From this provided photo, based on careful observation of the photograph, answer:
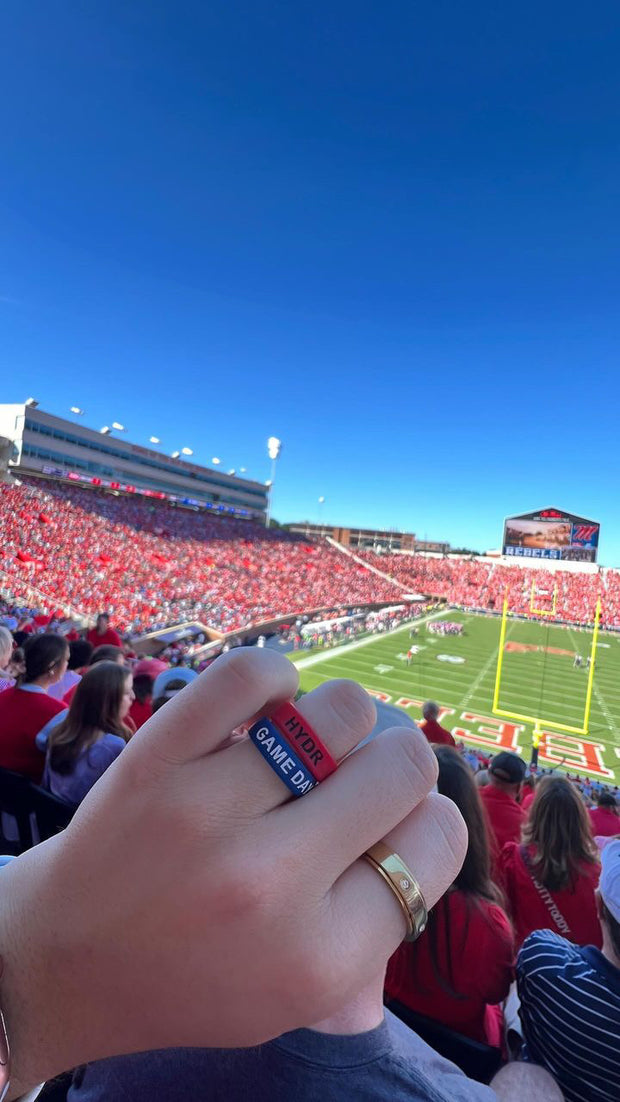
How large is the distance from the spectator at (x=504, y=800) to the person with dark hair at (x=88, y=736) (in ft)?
8.29

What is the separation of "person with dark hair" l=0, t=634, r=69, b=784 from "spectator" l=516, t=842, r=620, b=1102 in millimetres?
2424

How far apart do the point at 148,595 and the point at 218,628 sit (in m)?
4.50

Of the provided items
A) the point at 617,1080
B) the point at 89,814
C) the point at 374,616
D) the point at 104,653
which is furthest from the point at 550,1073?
the point at 374,616

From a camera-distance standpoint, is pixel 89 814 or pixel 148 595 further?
pixel 148 595

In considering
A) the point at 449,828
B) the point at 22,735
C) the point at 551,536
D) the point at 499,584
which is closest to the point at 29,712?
the point at 22,735

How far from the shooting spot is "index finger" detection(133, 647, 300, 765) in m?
0.61

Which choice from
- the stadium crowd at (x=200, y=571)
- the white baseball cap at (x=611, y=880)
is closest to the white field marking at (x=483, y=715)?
the stadium crowd at (x=200, y=571)

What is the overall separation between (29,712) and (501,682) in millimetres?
22921

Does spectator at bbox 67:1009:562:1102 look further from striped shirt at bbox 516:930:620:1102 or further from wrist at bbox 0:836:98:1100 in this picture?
striped shirt at bbox 516:930:620:1102

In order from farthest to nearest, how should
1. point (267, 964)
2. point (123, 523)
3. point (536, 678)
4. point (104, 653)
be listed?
1. point (123, 523)
2. point (536, 678)
3. point (104, 653)
4. point (267, 964)

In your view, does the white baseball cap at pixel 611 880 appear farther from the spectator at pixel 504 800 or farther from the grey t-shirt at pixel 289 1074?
the spectator at pixel 504 800

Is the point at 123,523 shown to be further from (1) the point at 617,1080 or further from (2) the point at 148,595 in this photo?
(1) the point at 617,1080

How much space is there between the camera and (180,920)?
0.62 metres

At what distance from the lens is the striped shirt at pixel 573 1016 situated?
4.69 ft
